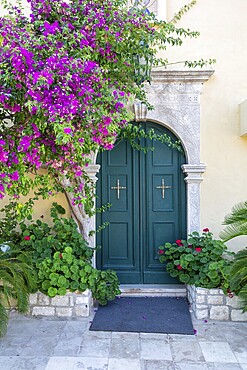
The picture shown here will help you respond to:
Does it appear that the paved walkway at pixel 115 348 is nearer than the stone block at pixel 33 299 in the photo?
Yes

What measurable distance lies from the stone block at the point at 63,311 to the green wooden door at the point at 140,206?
2.97ft

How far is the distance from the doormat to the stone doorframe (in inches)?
35.4

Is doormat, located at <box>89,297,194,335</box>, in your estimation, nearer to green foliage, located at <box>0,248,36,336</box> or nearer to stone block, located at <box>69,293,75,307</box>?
stone block, located at <box>69,293,75,307</box>

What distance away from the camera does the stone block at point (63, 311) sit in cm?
361

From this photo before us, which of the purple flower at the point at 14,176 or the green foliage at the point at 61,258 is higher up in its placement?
the purple flower at the point at 14,176

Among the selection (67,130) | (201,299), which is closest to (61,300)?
(201,299)

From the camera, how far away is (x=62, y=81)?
243 centimetres

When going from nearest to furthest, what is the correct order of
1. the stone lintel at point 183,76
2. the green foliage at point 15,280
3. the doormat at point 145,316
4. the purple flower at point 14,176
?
the purple flower at point 14,176
the green foliage at point 15,280
the doormat at point 145,316
the stone lintel at point 183,76

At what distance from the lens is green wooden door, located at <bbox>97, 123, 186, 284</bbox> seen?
174 inches

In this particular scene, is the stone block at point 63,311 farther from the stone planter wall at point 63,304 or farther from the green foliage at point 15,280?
the green foliage at point 15,280

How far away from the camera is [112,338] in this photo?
316 centimetres

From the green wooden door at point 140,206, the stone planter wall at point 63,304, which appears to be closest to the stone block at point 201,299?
the green wooden door at point 140,206

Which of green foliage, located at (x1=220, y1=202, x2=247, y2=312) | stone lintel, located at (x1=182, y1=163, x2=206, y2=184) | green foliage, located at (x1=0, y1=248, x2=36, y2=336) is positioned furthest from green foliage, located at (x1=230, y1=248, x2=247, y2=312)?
green foliage, located at (x1=0, y1=248, x2=36, y2=336)

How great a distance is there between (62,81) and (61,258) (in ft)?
6.79
